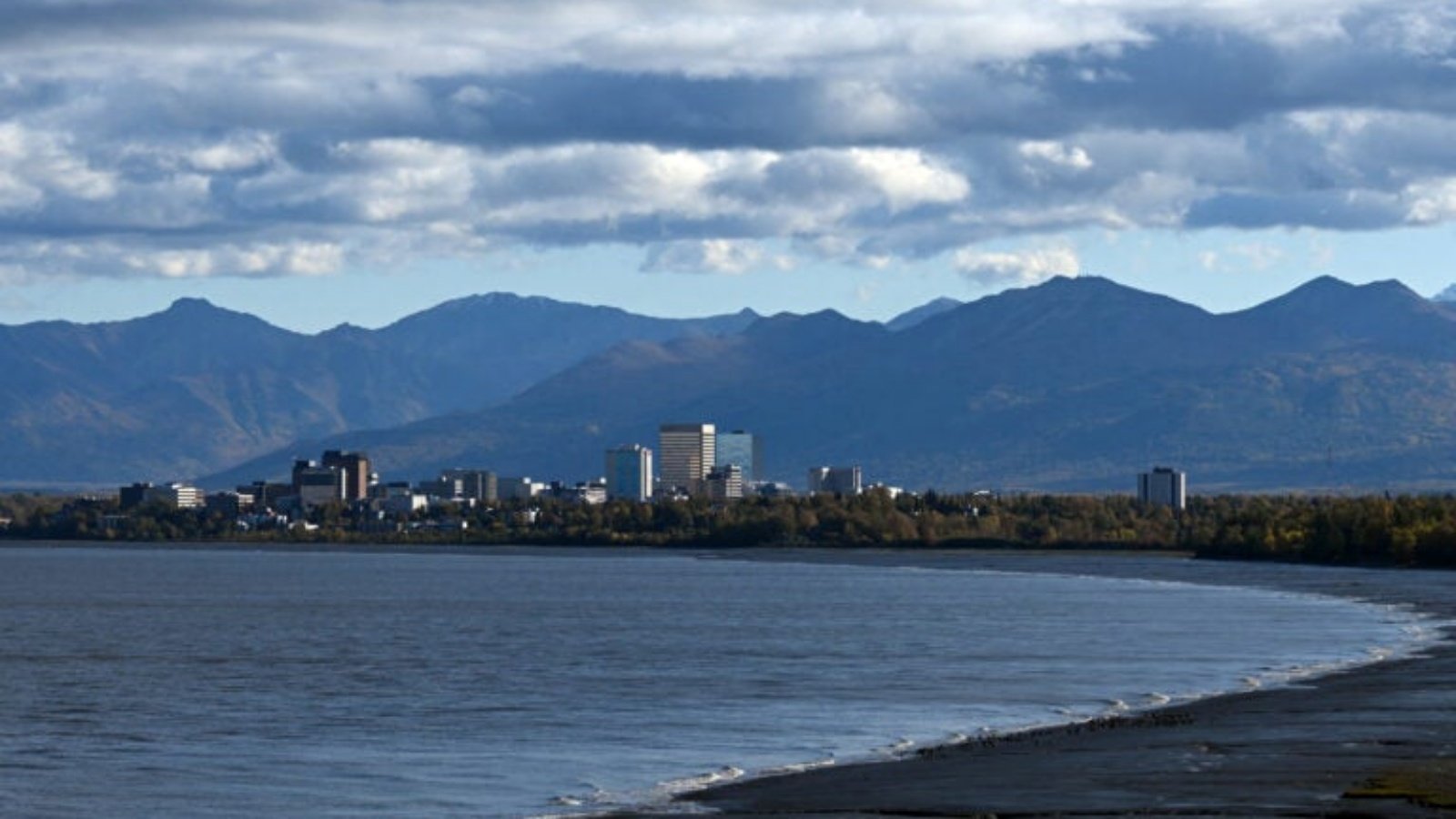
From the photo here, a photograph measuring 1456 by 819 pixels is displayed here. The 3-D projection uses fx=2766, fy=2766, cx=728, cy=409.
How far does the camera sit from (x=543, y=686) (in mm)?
84375

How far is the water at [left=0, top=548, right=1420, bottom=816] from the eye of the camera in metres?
56.6

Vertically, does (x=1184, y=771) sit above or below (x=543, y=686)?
below

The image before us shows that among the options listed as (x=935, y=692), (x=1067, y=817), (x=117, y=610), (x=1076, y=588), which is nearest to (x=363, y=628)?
(x=117, y=610)

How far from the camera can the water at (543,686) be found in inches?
2228

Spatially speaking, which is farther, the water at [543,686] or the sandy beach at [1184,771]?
the water at [543,686]

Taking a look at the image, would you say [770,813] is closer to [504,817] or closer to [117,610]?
[504,817]

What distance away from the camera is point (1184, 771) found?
174 feet

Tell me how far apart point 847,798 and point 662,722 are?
64.2ft

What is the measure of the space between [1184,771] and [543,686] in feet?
113

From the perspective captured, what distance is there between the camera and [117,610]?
149750mm

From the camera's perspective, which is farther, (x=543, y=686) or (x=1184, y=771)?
(x=543, y=686)

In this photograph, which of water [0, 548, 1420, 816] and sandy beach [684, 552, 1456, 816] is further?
water [0, 548, 1420, 816]

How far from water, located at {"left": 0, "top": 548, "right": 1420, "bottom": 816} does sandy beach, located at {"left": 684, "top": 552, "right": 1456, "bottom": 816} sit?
3263 mm

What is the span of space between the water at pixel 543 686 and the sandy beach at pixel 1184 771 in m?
3.26
